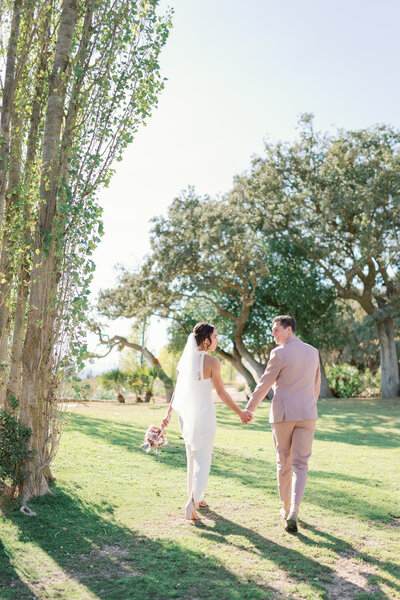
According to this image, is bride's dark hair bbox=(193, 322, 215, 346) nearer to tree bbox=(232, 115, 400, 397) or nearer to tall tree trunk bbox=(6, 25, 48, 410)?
tall tree trunk bbox=(6, 25, 48, 410)

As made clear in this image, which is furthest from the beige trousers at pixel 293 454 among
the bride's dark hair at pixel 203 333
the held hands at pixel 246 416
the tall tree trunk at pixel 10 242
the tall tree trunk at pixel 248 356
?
the tall tree trunk at pixel 248 356

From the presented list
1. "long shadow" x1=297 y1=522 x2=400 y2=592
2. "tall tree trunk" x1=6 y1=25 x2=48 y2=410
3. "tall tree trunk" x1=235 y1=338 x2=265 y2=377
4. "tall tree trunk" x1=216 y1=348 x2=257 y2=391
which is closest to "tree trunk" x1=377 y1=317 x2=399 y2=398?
"tall tree trunk" x1=235 y1=338 x2=265 y2=377

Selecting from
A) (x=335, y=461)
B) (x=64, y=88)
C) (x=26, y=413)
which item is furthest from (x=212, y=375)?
(x=335, y=461)

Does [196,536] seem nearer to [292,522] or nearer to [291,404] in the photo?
[292,522]

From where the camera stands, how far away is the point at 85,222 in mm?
6297

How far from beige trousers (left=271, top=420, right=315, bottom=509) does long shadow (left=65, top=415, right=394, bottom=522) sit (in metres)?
1.22

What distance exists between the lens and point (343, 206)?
22.1 meters

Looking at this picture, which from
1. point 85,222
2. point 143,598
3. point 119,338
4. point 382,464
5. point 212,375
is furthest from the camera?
point 119,338

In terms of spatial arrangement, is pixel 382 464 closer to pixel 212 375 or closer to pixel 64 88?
pixel 212 375

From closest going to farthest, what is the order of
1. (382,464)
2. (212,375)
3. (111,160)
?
(212,375) < (111,160) < (382,464)

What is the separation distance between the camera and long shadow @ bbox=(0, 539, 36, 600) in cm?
390

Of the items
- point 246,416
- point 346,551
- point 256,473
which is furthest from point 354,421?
point 346,551

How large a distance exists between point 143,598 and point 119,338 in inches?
894

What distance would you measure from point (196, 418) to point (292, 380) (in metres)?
1.12
